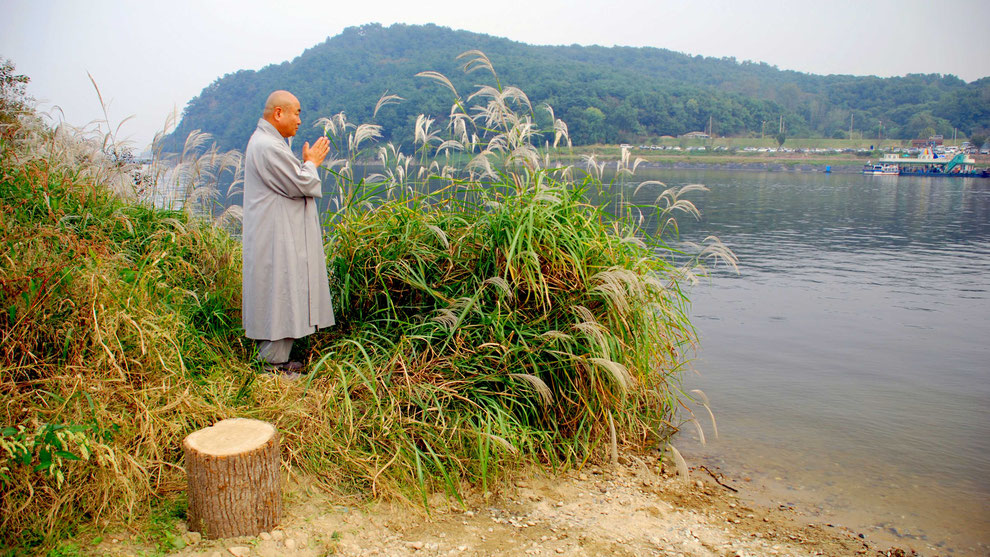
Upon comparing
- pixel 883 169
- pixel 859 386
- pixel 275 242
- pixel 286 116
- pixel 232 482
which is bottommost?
pixel 859 386

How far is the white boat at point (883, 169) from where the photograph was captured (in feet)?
217

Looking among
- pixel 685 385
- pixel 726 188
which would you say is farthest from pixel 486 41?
pixel 685 385

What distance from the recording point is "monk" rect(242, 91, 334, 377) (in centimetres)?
416

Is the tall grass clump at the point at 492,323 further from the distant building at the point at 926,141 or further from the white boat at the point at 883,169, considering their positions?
the distant building at the point at 926,141

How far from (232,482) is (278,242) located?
70.6 inches

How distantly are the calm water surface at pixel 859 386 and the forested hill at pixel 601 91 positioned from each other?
719 cm

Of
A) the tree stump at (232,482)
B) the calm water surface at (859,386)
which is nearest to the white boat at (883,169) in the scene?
the calm water surface at (859,386)

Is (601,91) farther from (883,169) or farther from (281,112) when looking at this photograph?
(281,112)

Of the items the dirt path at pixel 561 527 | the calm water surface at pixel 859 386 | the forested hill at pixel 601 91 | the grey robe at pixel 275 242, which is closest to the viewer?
the dirt path at pixel 561 527

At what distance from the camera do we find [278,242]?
4.17 m

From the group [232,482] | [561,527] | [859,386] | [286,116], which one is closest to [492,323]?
[561,527]

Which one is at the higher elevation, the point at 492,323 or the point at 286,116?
the point at 286,116

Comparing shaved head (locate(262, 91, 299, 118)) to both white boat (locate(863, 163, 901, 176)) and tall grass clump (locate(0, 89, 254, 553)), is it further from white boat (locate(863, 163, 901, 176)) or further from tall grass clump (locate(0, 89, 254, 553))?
white boat (locate(863, 163, 901, 176))

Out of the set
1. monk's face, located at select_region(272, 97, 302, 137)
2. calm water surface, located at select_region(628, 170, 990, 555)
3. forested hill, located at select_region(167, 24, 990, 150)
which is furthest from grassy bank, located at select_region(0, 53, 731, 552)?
forested hill, located at select_region(167, 24, 990, 150)
